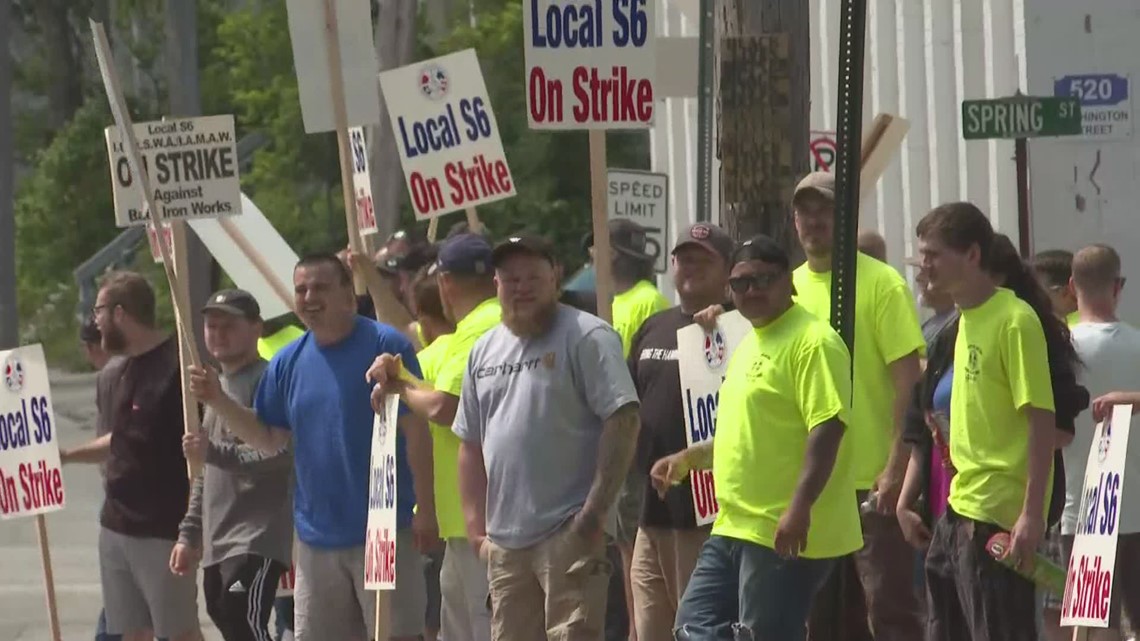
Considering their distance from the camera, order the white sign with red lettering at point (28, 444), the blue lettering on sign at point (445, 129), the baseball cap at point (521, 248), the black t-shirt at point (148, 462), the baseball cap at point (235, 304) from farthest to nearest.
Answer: the blue lettering on sign at point (445, 129)
the white sign with red lettering at point (28, 444)
the black t-shirt at point (148, 462)
the baseball cap at point (235, 304)
the baseball cap at point (521, 248)

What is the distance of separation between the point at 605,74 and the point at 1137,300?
301 inches

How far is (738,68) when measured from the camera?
9.38 meters

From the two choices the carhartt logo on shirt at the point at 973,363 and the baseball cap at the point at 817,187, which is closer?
the carhartt logo on shirt at the point at 973,363

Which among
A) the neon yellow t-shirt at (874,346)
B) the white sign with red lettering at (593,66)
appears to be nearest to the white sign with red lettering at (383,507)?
the white sign with red lettering at (593,66)

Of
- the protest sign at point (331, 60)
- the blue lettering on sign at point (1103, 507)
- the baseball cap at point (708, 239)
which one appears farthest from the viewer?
the protest sign at point (331, 60)

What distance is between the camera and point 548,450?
8.14 metres

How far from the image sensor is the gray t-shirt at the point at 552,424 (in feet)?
26.6

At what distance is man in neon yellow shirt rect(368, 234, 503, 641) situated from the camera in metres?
8.67

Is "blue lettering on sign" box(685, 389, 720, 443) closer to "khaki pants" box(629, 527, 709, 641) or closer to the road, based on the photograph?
"khaki pants" box(629, 527, 709, 641)

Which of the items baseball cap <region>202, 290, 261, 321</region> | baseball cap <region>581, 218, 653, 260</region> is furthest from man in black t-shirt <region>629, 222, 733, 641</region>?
baseball cap <region>581, 218, 653, 260</region>

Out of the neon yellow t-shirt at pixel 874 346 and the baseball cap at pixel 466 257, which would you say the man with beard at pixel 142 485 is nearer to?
the baseball cap at pixel 466 257

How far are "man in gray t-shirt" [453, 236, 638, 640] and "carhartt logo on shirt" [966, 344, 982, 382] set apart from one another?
3.57ft

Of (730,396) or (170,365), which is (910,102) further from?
(730,396)

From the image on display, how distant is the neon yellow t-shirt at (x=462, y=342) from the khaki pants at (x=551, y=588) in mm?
734
